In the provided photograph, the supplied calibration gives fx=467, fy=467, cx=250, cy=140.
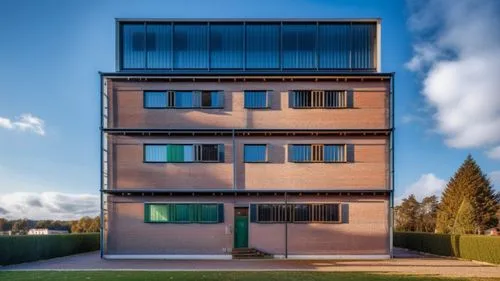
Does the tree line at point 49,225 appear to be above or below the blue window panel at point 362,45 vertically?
below

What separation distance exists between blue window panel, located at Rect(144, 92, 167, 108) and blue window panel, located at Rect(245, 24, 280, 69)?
5.50m

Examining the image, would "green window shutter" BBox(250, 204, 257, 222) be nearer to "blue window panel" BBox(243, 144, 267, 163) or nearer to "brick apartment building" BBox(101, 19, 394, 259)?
"brick apartment building" BBox(101, 19, 394, 259)

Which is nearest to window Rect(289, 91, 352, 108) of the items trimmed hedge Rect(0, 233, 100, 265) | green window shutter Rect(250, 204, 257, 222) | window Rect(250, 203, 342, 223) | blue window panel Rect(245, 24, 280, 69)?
blue window panel Rect(245, 24, 280, 69)

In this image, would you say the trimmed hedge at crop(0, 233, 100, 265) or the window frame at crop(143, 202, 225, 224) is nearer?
the trimmed hedge at crop(0, 233, 100, 265)

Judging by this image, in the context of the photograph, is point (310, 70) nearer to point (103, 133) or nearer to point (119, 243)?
point (103, 133)

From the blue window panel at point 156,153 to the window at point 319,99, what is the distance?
8223 mm

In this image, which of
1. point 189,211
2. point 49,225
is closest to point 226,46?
point 189,211

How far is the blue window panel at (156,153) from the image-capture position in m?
27.7

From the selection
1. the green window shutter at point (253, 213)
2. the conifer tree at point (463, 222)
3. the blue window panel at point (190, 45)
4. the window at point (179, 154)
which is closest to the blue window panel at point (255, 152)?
the window at point (179, 154)

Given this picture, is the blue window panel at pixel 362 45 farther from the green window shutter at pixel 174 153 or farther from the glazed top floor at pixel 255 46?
the green window shutter at pixel 174 153

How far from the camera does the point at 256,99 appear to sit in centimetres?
2808

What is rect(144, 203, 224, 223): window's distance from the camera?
2741 centimetres

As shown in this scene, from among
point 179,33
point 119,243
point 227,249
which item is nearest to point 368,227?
point 227,249

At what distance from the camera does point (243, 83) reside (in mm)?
28047
